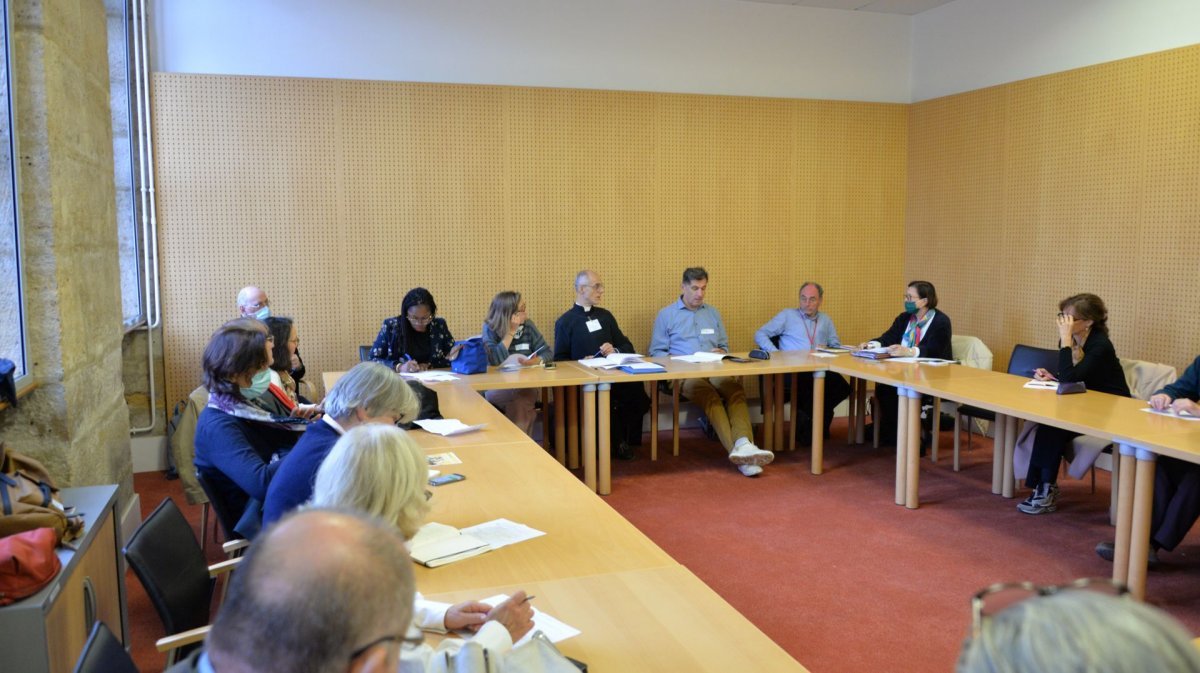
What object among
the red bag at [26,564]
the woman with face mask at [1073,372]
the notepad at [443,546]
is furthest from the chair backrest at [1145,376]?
the red bag at [26,564]

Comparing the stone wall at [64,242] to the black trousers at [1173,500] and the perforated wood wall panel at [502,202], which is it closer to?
the perforated wood wall panel at [502,202]

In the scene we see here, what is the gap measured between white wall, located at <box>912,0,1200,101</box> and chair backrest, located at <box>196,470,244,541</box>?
6.33 m

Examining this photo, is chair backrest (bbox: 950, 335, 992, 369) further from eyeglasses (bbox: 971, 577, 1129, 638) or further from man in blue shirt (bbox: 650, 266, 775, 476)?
eyeglasses (bbox: 971, 577, 1129, 638)

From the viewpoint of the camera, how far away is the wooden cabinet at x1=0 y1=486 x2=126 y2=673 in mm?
2352

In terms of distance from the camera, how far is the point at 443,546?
2.64 meters

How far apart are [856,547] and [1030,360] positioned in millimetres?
2335

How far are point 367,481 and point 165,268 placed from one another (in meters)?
5.14

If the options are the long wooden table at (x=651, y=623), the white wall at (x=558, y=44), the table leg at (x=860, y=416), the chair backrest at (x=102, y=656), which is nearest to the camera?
the chair backrest at (x=102, y=656)

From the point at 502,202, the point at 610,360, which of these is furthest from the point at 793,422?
the point at 502,202

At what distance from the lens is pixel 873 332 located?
841cm

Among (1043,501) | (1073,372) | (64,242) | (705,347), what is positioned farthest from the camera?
(705,347)

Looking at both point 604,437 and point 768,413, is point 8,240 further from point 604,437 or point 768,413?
point 768,413

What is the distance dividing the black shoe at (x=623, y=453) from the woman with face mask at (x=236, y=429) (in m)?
3.52

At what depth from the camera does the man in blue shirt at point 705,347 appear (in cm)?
664
